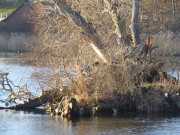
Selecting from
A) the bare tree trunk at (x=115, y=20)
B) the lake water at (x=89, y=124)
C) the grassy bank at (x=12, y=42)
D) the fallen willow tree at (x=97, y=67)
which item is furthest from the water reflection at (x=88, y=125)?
the grassy bank at (x=12, y=42)

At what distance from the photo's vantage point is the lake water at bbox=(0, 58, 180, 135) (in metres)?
12.8

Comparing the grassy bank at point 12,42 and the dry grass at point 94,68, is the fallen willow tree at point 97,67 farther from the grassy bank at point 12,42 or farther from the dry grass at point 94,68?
the grassy bank at point 12,42

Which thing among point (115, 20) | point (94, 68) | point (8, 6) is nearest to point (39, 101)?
point (94, 68)

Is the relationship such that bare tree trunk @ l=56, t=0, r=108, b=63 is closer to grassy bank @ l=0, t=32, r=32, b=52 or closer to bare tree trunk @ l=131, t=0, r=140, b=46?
bare tree trunk @ l=131, t=0, r=140, b=46

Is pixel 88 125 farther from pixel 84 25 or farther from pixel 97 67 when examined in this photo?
pixel 84 25

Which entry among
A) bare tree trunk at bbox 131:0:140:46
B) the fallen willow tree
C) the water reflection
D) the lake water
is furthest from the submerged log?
bare tree trunk at bbox 131:0:140:46

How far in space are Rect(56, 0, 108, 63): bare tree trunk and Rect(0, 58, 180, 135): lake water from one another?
3.61 metres

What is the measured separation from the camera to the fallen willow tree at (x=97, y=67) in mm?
15422

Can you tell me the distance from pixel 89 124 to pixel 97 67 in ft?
9.87

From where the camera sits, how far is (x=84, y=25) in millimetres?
17750

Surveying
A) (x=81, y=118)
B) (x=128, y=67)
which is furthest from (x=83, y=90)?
(x=128, y=67)

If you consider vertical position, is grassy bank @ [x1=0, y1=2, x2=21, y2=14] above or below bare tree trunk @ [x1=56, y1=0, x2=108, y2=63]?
above

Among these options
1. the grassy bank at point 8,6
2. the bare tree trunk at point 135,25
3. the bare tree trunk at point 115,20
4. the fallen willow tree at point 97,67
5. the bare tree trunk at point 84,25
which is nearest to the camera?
the fallen willow tree at point 97,67

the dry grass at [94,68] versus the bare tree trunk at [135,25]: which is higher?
the bare tree trunk at [135,25]
